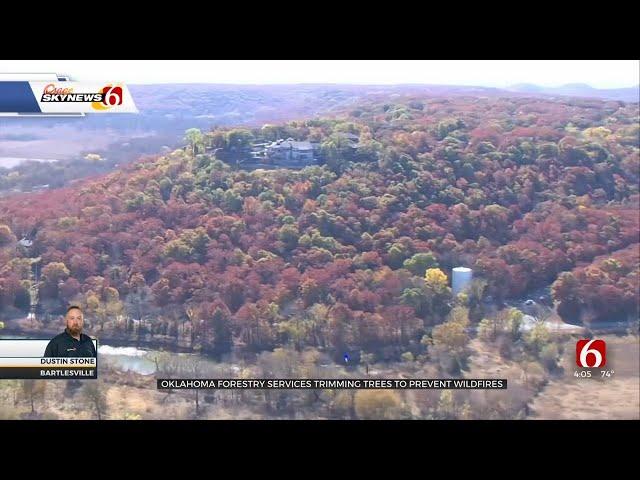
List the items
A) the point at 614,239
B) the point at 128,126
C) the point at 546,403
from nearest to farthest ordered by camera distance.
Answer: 1. the point at 546,403
2. the point at 128,126
3. the point at 614,239

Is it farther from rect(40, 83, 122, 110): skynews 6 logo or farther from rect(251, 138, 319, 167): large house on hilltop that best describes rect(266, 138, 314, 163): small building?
rect(40, 83, 122, 110): skynews 6 logo

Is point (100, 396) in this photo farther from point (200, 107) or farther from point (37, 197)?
point (200, 107)

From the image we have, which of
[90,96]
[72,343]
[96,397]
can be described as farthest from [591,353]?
[90,96]

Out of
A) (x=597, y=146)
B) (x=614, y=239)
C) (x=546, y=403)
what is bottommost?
(x=546, y=403)

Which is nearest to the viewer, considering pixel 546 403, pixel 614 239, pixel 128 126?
pixel 546 403

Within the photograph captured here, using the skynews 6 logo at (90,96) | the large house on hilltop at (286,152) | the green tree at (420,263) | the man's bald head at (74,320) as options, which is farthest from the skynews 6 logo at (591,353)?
the skynews 6 logo at (90,96)

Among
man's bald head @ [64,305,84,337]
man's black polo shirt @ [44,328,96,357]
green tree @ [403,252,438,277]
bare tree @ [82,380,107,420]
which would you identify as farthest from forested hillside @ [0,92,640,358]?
bare tree @ [82,380,107,420]

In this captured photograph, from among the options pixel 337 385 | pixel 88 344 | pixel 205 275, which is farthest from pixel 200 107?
pixel 337 385
